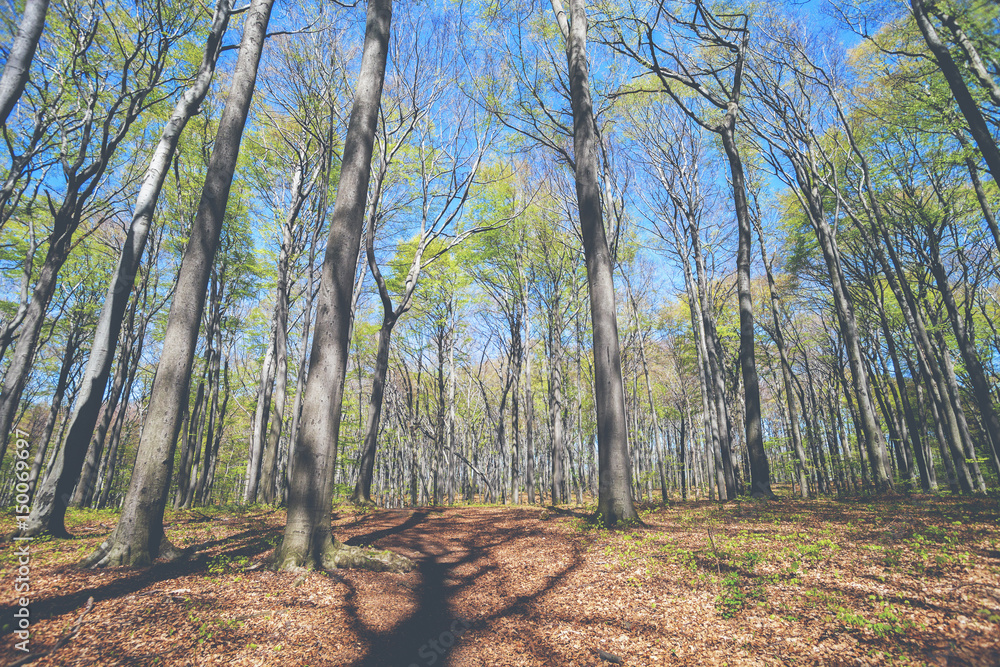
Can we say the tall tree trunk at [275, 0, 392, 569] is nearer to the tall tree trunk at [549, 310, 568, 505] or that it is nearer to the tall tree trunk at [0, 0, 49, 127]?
the tall tree trunk at [0, 0, 49, 127]

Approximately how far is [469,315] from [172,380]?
52.0 feet

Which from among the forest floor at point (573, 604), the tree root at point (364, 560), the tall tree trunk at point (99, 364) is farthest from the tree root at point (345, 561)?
the tall tree trunk at point (99, 364)

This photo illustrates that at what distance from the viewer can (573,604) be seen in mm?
3793

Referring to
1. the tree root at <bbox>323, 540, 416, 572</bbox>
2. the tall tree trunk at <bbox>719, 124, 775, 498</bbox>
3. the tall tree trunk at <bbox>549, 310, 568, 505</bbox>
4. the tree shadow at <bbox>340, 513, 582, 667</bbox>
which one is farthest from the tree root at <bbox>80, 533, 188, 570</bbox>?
the tall tree trunk at <bbox>549, 310, 568, 505</bbox>

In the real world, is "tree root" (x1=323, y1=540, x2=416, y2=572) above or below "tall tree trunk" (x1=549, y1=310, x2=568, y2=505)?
below

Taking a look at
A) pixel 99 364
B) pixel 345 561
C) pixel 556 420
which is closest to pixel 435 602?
pixel 345 561

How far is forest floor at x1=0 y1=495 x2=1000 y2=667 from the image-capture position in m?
2.68

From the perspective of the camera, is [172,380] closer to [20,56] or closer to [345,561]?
[345,561]

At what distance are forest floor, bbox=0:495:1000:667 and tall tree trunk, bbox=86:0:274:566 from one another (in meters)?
0.39

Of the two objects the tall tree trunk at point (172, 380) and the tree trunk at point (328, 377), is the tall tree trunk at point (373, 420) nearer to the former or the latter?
the tree trunk at point (328, 377)

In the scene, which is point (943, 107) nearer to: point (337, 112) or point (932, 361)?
point (932, 361)

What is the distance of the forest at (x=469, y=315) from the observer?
10.8 ft

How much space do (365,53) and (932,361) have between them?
1716cm

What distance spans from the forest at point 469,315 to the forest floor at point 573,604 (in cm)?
4
